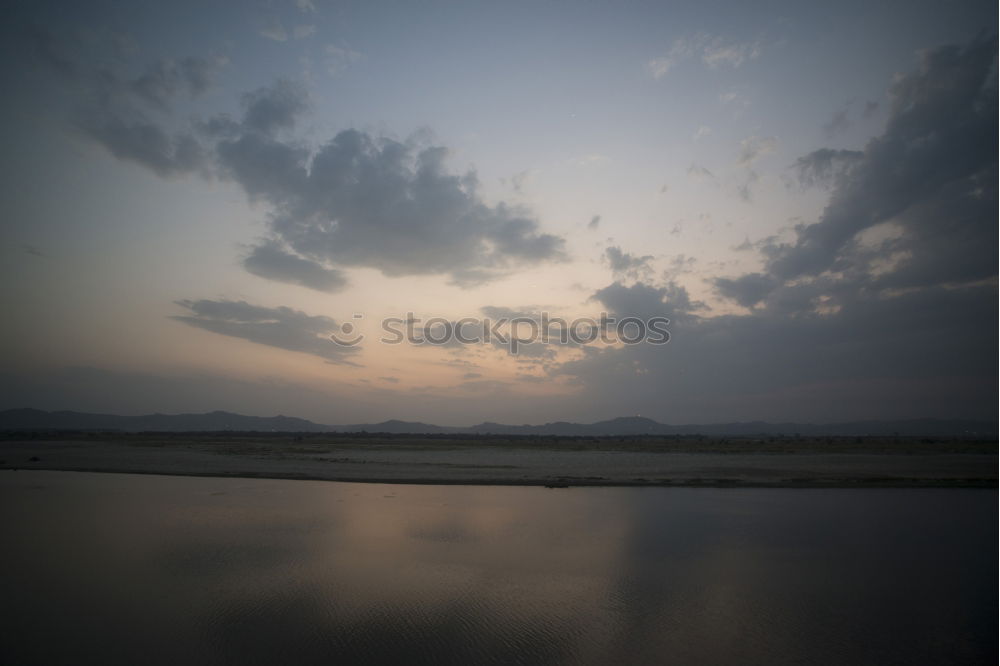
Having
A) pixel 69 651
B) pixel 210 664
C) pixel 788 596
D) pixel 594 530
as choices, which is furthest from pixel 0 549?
pixel 788 596

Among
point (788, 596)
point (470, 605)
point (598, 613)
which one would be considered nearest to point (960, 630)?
point (788, 596)

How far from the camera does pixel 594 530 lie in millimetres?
17266

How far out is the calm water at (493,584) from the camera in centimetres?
833

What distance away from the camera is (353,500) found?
2395 cm

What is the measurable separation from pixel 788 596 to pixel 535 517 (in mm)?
10394

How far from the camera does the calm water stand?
8.33 meters

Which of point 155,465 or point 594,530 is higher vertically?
point 594,530

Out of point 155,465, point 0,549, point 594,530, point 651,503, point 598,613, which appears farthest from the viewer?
point 155,465

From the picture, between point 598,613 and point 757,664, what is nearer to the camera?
point 757,664

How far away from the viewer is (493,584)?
37.7 feet

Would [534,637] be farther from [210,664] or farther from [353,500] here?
[353,500]

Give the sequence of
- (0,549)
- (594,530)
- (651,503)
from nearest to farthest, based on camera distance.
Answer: (0,549) < (594,530) < (651,503)

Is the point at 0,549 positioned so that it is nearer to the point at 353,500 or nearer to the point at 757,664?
the point at 353,500

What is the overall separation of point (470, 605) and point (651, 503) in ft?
51.5
